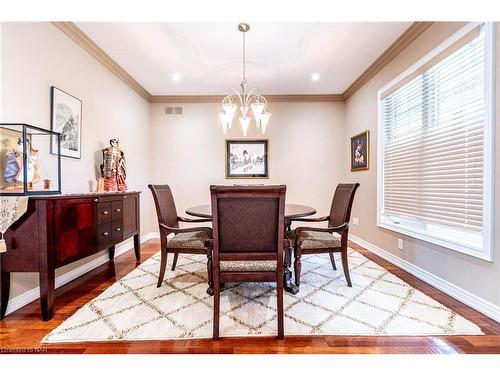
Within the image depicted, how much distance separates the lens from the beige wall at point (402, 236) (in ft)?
5.72

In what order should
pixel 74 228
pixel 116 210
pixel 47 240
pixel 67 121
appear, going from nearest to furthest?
1. pixel 47 240
2. pixel 74 228
3. pixel 67 121
4. pixel 116 210

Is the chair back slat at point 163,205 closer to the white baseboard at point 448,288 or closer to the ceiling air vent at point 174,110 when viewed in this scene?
the ceiling air vent at point 174,110

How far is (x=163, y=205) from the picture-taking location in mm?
2432

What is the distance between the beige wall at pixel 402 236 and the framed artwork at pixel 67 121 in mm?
3716

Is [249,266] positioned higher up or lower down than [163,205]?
lower down

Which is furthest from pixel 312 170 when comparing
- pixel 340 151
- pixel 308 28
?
pixel 308 28

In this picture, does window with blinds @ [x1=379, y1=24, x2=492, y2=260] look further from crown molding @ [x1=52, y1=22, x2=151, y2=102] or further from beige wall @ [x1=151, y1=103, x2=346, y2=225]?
crown molding @ [x1=52, y1=22, x2=151, y2=102]

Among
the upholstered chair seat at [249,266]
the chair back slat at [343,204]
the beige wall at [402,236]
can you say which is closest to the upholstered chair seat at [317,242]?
the chair back slat at [343,204]

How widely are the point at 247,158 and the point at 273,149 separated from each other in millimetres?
526

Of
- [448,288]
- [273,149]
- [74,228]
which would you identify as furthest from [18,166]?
[448,288]

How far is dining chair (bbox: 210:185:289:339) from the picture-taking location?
141 cm

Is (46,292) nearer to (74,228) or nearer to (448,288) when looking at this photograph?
(74,228)

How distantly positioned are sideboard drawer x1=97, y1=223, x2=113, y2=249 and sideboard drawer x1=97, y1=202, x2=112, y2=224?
0.17 feet

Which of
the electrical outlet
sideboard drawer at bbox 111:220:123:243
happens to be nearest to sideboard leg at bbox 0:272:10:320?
sideboard drawer at bbox 111:220:123:243
